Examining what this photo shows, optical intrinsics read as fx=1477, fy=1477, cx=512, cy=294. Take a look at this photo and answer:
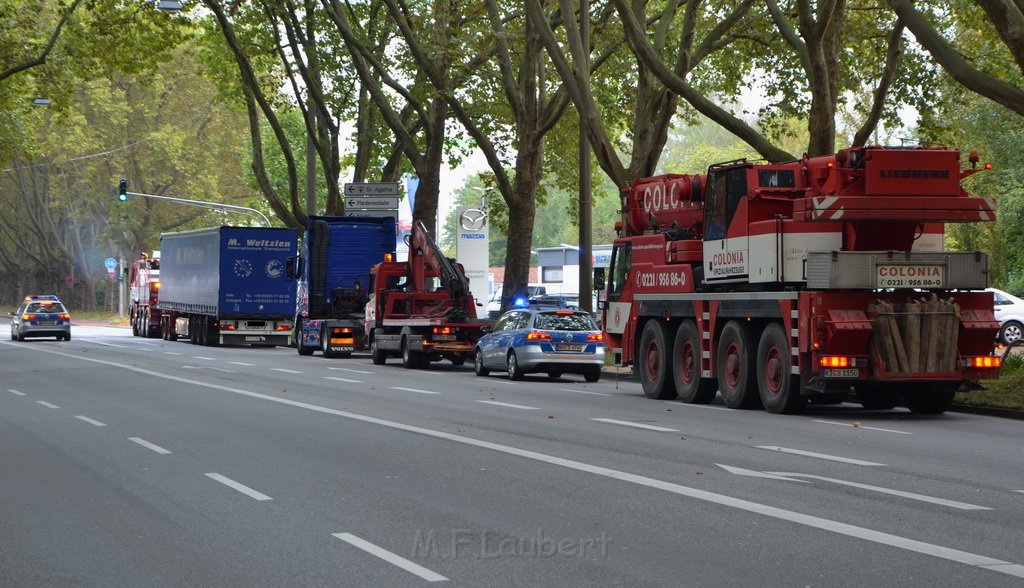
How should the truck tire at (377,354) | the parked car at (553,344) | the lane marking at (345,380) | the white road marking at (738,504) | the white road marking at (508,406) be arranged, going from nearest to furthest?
the white road marking at (738,504), the white road marking at (508,406), the lane marking at (345,380), the parked car at (553,344), the truck tire at (377,354)

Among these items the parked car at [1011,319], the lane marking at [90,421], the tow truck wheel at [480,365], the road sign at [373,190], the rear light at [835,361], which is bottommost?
the lane marking at [90,421]

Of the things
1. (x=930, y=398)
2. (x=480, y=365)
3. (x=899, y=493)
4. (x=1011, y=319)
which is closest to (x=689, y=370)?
(x=930, y=398)

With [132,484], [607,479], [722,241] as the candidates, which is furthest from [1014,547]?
[722,241]

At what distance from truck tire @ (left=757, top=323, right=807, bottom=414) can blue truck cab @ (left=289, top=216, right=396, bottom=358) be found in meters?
21.2

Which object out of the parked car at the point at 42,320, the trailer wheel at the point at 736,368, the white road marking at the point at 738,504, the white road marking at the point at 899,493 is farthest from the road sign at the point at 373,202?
the white road marking at the point at 899,493

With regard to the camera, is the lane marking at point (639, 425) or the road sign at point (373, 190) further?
the road sign at point (373, 190)

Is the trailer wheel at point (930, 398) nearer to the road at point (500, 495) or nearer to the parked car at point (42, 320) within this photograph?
the road at point (500, 495)

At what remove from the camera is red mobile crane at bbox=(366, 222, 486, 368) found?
109 ft

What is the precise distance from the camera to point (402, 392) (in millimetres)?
23922

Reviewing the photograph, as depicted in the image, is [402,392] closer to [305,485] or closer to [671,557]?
[305,485]

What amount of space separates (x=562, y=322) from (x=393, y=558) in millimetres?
20007

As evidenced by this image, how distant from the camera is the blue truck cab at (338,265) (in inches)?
1587

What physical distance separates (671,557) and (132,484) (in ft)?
17.5

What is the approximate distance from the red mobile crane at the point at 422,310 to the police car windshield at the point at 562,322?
15.6 feet
